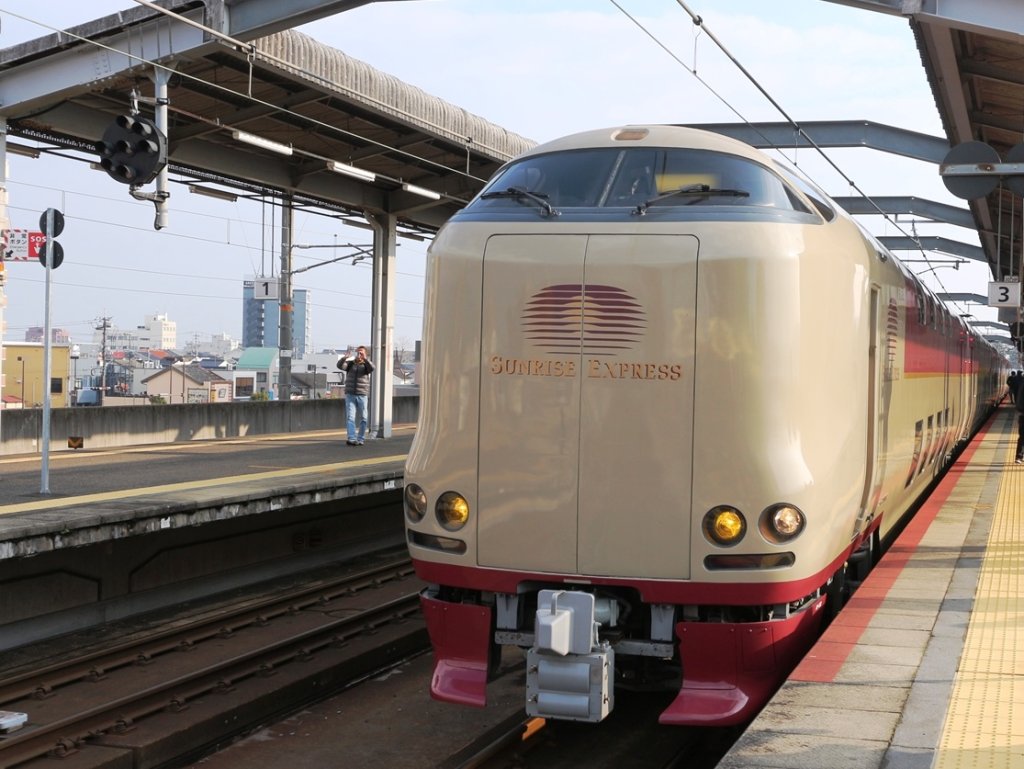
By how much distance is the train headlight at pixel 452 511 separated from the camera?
19.6ft

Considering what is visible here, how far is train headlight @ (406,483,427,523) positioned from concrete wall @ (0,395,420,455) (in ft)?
33.5

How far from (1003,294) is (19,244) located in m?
18.7

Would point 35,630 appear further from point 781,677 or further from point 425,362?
point 781,677

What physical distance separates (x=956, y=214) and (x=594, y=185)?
76.2 feet

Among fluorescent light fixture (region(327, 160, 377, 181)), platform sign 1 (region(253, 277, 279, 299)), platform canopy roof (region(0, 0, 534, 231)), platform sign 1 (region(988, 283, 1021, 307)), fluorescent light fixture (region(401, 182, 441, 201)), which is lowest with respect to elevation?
platform sign 1 (region(988, 283, 1021, 307))

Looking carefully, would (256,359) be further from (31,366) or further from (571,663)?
(571,663)

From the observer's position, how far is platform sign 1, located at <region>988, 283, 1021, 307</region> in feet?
76.1

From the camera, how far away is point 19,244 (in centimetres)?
1240

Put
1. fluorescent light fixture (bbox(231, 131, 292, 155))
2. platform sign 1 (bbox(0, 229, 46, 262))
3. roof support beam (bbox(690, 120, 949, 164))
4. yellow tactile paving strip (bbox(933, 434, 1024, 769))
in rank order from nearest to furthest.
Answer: yellow tactile paving strip (bbox(933, 434, 1024, 769))
platform sign 1 (bbox(0, 229, 46, 262))
fluorescent light fixture (bbox(231, 131, 292, 155))
roof support beam (bbox(690, 120, 949, 164))

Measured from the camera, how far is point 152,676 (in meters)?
8.97

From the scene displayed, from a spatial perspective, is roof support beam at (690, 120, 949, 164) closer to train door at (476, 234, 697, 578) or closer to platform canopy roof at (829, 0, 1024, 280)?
platform canopy roof at (829, 0, 1024, 280)

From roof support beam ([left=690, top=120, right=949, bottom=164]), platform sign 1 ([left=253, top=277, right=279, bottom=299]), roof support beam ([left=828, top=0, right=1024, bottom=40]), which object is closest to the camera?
roof support beam ([left=828, top=0, right=1024, bottom=40])

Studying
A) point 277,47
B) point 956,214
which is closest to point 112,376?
point 956,214

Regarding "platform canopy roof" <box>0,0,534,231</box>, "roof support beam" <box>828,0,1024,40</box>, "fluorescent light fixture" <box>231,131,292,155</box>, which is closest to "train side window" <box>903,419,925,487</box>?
"roof support beam" <box>828,0,1024,40</box>
